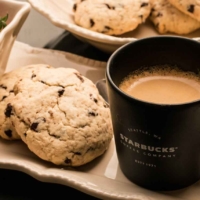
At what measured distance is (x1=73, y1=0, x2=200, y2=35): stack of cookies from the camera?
1.01m

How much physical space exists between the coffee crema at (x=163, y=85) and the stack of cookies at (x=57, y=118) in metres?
0.09

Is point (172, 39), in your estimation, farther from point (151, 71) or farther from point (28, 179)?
point (28, 179)

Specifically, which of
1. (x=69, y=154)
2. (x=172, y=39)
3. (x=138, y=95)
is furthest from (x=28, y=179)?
(x=172, y=39)

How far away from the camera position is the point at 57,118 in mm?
741

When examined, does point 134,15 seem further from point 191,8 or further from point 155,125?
point 155,125

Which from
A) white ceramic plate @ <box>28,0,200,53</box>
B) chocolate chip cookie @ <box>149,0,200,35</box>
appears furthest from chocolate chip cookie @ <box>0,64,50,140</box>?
chocolate chip cookie @ <box>149,0,200,35</box>

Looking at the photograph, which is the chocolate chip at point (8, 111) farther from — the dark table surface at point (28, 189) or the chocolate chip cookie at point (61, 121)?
the dark table surface at point (28, 189)

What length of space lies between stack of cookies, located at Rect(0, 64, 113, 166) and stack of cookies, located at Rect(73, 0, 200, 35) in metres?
0.26

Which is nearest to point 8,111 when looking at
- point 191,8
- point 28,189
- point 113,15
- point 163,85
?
point 28,189

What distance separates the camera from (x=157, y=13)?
106 cm

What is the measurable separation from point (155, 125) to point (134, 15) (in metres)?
0.49

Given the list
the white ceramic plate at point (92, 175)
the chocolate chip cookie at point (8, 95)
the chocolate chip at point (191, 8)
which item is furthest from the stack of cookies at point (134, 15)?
the white ceramic plate at point (92, 175)

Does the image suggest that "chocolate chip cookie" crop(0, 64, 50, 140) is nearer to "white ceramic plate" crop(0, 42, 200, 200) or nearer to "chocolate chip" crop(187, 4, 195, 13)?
"white ceramic plate" crop(0, 42, 200, 200)

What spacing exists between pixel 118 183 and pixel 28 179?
18cm
